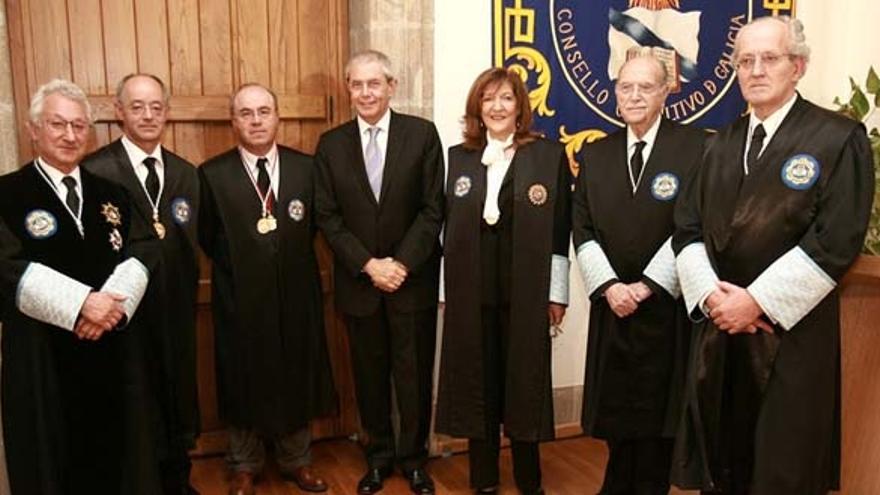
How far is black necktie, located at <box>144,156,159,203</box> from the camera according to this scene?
2.61 metres

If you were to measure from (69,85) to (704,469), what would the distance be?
2.25 meters

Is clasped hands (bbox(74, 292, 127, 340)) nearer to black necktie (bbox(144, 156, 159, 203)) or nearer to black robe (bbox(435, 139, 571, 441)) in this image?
black necktie (bbox(144, 156, 159, 203))

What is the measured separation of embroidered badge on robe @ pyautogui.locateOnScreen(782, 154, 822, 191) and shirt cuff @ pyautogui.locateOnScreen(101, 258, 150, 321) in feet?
6.39

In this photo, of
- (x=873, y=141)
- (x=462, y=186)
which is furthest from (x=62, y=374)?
(x=873, y=141)

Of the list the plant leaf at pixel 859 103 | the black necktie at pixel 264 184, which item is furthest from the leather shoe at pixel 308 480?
the plant leaf at pixel 859 103

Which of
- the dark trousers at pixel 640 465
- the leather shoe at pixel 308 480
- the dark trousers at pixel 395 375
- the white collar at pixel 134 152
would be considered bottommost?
the leather shoe at pixel 308 480

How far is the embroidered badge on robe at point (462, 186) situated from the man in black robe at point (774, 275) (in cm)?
85

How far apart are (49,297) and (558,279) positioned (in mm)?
1676

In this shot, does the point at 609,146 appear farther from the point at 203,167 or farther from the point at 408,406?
the point at 203,167

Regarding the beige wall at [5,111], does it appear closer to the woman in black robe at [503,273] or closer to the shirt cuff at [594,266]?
the woman in black robe at [503,273]

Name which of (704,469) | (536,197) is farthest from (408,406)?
(704,469)

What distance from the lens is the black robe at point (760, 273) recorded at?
203 centimetres

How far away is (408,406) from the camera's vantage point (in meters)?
2.91

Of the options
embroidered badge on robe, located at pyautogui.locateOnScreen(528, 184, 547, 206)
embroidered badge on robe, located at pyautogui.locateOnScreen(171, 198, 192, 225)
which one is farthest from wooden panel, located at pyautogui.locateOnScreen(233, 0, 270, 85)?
embroidered badge on robe, located at pyautogui.locateOnScreen(528, 184, 547, 206)
